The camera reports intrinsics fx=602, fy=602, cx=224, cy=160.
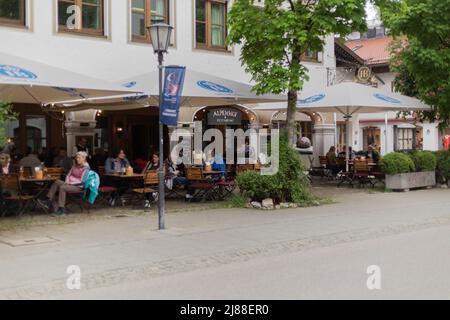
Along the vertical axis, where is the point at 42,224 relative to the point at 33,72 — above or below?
below

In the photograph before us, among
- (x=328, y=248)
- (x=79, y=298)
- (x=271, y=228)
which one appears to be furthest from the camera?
(x=271, y=228)

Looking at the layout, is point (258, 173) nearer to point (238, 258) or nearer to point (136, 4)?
point (238, 258)

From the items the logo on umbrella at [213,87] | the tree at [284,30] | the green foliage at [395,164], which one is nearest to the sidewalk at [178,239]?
the logo on umbrella at [213,87]

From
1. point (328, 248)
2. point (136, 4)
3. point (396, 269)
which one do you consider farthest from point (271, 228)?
point (136, 4)

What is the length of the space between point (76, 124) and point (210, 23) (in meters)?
5.74

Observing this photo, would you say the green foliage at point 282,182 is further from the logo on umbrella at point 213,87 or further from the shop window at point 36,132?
the shop window at point 36,132

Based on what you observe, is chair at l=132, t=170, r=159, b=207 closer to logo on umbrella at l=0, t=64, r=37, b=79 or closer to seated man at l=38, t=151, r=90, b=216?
seated man at l=38, t=151, r=90, b=216

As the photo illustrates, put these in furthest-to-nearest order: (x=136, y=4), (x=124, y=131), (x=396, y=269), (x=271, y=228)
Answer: (x=124, y=131)
(x=136, y=4)
(x=271, y=228)
(x=396, y=269)

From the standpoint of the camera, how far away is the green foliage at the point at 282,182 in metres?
13.8

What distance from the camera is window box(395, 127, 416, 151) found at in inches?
1742

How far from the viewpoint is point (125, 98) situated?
14.1 meters

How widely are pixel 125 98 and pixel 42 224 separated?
407 cm

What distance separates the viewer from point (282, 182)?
13.9 metres

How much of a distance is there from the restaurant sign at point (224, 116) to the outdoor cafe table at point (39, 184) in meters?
9.66
